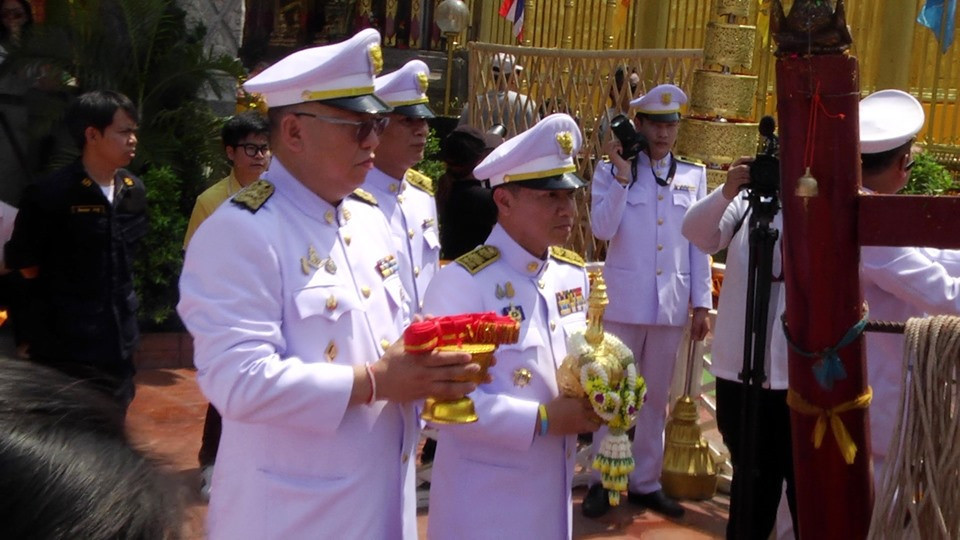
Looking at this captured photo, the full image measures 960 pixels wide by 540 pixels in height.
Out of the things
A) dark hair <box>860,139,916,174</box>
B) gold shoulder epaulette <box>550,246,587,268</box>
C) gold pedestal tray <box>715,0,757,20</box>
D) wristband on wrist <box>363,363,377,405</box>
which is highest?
gold pedestal tray <box>715,0,757,20</box>

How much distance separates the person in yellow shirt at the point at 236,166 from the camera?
15.3 ft

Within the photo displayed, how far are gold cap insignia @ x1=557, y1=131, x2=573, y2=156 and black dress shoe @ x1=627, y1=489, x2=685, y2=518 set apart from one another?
7.96ft

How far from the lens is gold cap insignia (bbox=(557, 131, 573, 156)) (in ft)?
9.85

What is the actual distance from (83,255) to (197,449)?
5.82ft

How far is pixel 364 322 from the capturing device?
7.87ft

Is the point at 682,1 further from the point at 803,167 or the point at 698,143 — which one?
the point at 803,167

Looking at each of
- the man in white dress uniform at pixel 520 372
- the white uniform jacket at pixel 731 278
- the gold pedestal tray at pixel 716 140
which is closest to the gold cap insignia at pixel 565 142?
the man in white dress uniform at pixel 520 372

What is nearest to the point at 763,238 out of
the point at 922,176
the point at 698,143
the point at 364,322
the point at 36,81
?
the point at 364,322

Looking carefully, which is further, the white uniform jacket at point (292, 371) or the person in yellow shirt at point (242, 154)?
the person in yellow shirt at point (242, 154)

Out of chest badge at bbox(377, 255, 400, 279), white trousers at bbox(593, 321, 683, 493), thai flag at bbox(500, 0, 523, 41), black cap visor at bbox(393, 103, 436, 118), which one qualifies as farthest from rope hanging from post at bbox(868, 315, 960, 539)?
thai flag at bbox(500, 0, 523, 41)

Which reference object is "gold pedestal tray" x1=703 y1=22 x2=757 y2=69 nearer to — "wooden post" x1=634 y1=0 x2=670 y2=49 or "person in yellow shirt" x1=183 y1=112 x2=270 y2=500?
"person in yellow shirt" x1=183 y1=112 x2=270 y2=500

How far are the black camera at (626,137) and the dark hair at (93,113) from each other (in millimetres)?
2068

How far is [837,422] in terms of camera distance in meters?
1.72

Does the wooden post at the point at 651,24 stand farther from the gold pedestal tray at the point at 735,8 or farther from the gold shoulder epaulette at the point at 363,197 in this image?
the gold shoulder epaulette at the point at 363,197
